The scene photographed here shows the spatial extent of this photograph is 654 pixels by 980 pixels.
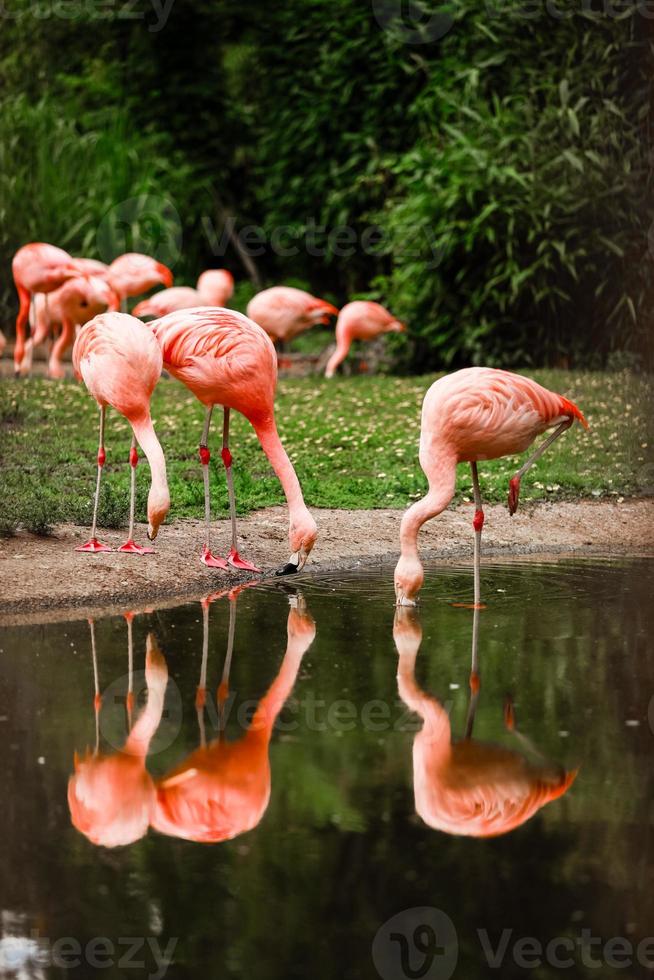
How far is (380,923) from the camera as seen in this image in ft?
9.92

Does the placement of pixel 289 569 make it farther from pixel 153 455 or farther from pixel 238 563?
pixel 153 455

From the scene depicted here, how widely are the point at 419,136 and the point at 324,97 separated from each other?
1244 mm

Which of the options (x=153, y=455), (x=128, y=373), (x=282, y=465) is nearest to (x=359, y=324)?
(x=282, y=465)

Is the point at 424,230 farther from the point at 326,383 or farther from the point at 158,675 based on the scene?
the point at 158,675

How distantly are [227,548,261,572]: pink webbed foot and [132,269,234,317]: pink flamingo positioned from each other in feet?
17.5

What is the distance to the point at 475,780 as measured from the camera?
12.5ft

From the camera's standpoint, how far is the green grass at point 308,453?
757cm

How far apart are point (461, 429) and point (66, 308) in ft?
23.8

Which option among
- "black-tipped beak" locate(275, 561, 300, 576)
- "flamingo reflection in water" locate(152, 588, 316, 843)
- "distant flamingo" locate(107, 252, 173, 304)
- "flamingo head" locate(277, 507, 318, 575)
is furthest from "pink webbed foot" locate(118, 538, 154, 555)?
"distant flamingo" locate(107, 252, 173, 304)

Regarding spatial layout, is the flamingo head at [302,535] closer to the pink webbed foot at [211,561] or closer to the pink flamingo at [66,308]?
the pink webbed foot at [211,561]

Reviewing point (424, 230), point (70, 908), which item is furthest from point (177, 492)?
point (424, 230)

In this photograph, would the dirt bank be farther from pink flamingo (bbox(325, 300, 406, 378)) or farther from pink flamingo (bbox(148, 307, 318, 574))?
pink flamingo (bbox(325, 300, 406, 378))

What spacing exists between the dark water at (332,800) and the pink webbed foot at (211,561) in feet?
2.31

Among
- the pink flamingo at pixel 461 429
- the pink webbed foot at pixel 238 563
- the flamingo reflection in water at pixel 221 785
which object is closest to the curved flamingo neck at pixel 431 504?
the pink flamingo at pixel 461 429
